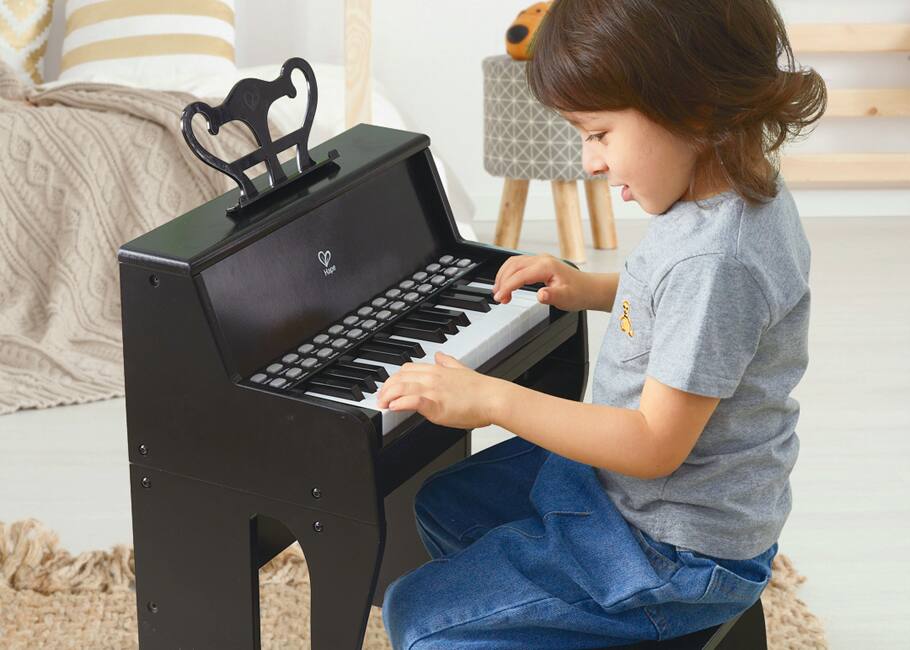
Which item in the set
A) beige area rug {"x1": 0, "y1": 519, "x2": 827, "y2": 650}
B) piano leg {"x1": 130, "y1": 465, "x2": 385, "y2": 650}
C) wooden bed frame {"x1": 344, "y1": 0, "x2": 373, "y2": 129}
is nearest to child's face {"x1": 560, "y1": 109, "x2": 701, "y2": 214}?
piano leg {"x1": 130, "y1": 465, "x2": 385, "y2": 650}

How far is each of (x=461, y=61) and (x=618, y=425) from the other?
9.98 ft

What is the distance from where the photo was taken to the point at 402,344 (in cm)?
133

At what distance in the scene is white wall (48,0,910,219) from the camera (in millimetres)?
4008

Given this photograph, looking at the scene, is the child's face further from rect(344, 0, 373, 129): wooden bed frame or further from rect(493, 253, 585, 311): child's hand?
rect(344, 0, 373, 129): wooden bed frame

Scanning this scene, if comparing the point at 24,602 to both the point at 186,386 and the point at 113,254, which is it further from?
the point at 113,254

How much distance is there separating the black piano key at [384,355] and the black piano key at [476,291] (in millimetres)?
183

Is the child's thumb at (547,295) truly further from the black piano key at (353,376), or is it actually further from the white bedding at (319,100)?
the white bedding at (319,100)

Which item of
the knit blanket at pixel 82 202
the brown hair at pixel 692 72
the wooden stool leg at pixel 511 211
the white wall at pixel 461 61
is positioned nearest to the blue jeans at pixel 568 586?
the brown hair at pixel 692 72

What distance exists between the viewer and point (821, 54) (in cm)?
410

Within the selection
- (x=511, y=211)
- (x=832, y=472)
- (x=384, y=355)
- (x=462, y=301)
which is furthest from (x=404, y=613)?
(x=511, y=211)

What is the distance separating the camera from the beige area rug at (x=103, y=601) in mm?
1750

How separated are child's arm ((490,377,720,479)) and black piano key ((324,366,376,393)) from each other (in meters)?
0.13

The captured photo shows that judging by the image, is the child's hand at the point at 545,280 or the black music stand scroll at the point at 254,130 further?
the child's hand at the point at 545,280

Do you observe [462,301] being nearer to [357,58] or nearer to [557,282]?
[557,282]
